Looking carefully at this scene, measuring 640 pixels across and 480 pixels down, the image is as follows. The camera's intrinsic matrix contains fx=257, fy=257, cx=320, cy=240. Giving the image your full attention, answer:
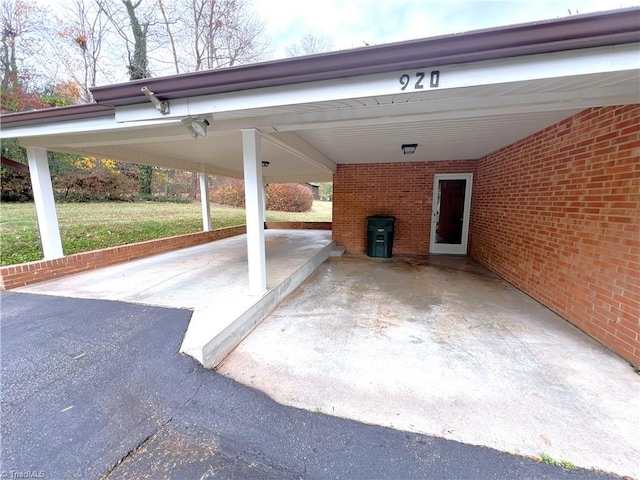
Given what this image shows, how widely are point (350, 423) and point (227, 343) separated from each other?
1.42m

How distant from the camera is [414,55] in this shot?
1766 mm

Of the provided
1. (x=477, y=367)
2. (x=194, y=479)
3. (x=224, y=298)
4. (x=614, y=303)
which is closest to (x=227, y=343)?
(x=224, y=298)

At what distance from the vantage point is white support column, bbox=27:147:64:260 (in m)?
4.16

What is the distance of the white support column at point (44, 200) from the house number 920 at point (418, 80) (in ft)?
18.2

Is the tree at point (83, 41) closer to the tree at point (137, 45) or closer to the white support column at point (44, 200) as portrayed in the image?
the tree at point (137, 45)

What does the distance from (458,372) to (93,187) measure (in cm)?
1592

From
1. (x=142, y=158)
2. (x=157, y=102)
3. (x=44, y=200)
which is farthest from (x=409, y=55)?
(x=142, y=158)

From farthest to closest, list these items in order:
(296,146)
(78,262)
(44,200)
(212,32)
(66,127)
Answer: (212,32), (78,262), (44,200), (296,146), (66,127)

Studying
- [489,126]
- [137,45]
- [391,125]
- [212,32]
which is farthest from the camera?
[137,45]

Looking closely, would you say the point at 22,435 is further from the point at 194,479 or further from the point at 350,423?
the point at 350,423

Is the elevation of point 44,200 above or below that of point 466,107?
below

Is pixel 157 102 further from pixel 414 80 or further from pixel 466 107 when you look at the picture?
pixel 466 107

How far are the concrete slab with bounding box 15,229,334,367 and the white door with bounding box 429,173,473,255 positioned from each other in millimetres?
3497

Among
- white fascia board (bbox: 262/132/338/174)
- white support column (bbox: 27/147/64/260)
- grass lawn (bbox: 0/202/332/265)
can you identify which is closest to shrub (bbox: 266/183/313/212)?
grass lawn (bbox: 0/202/332/265)
